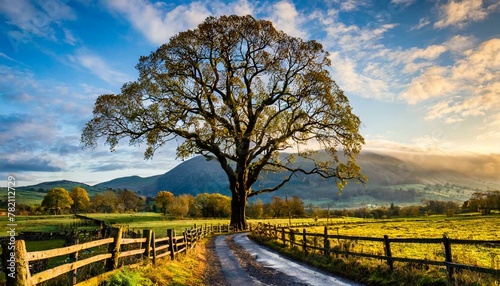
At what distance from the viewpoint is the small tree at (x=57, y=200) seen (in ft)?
355

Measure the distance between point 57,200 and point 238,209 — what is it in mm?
88962

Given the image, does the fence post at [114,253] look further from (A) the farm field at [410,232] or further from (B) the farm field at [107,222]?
(B) the farm field at [107,222]

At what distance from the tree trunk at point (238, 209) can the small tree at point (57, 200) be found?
285 ft

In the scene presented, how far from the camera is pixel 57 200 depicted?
10819cm

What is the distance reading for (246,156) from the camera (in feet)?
123

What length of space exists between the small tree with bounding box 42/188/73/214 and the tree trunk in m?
86.9

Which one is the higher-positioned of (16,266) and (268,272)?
(16,266)

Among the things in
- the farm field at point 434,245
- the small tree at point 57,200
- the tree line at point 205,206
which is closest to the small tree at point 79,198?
the tree line at point 205,206

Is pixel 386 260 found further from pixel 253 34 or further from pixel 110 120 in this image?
pixel 110 120

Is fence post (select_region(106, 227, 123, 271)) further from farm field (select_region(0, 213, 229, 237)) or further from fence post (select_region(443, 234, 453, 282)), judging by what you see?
farm field (select_region(0, 213, 229, 237))

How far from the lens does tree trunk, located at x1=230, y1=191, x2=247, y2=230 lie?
39066 mm

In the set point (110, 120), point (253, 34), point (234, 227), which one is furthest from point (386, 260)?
point (234, 227)

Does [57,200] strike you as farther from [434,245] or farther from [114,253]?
[114,253]

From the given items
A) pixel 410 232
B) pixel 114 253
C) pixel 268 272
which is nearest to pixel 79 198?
pixel 410 232
